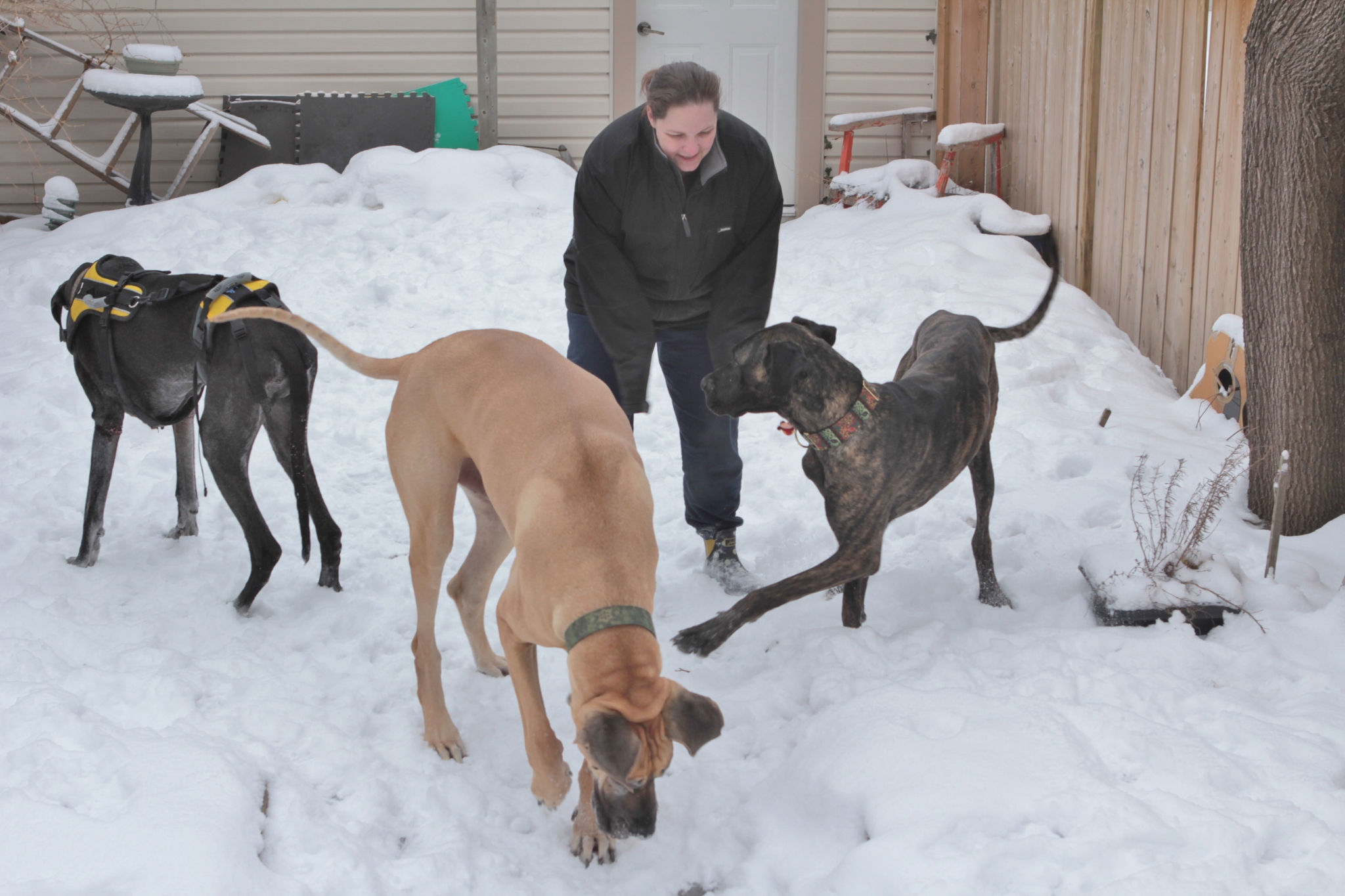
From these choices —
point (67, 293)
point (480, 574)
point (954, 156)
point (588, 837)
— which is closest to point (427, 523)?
point (480, 574)

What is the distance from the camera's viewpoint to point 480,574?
311 centimetres

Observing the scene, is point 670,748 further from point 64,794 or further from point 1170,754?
point 64,794

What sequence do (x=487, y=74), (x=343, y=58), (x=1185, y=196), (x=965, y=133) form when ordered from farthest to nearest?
(x=343, y=58), (x=487, y=74), (x=965, y=133), (x=1185, y=196)

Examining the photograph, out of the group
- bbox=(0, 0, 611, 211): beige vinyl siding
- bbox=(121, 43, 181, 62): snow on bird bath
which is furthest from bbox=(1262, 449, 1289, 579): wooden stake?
bbox=(121, 43, 181, 62): snow on bird bath

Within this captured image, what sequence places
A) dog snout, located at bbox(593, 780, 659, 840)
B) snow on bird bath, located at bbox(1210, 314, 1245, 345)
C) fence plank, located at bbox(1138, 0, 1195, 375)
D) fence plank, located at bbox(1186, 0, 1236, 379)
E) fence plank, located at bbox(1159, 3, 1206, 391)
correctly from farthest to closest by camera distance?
fence plank, located at bbox(1138, 0, 1195, 375)
fence plank, located at bbox(1159, 3, 1206, 391)
fence plank, located at bbox(1186, 0, 1236, 379)
snow on bird bath, located at bbox(1210, 314, 1245, 345)
dog snout, located at bbox(593, 780, 659, 840)

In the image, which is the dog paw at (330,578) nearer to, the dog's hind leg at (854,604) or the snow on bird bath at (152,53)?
the dog's hind leg at (854,604)

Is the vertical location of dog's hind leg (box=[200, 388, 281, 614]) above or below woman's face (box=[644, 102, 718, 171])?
below

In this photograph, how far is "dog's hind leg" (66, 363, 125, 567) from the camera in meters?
3.85

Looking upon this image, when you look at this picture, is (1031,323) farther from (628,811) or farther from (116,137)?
(116,137)

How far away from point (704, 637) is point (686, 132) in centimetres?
162

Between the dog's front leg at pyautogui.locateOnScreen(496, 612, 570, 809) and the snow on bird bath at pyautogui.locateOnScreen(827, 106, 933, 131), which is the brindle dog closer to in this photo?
the dog's front leg at pyautogui.locateOnScreen(496, 612, 570, 809)

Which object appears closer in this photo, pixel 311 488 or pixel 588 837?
pixel 588 837

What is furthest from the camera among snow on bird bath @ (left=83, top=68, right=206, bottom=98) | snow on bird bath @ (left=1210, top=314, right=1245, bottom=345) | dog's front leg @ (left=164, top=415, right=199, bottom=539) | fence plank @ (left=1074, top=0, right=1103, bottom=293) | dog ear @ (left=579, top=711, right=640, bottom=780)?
snow on bird bath @ (left=83, top=68, right=206, bottom=98)

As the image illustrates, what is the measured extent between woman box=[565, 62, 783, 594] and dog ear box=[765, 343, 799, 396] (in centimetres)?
52
